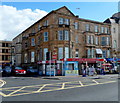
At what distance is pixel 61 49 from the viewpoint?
2864cm

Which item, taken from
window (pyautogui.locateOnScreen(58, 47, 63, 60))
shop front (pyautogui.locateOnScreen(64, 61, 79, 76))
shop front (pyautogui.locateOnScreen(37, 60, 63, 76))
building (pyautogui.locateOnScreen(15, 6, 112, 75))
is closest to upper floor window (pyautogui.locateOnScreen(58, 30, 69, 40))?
building (pyautogui.locateOnScreen(15, 6, 112, 75))

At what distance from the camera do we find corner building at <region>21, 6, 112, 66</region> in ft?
95.0

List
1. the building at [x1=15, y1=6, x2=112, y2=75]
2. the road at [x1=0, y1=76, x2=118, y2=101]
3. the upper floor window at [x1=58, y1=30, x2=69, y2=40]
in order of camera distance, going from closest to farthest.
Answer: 1. the road at [x1=0, y1=76, x2=118, y2=101]
2. the building at [x1=15, y1=6, x2=112, y2=75]
3. the upper floor window at [x1=58, y1=30, x2=69, y2=40]

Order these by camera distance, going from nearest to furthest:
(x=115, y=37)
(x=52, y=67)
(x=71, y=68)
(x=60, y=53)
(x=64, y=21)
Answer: (x=71, y=68) < (x=52, y=67) < (x=60, y=53) < (x=64, y=21) < (x=115, y=37)

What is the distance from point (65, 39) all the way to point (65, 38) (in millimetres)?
197

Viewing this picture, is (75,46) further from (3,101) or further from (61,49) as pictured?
(3,101)

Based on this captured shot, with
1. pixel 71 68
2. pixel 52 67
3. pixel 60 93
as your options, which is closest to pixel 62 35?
pixel 52 67

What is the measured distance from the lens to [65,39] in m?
29.0

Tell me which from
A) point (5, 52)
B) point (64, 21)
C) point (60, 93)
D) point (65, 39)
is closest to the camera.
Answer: point (60, 93)

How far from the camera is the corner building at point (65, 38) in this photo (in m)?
29.0

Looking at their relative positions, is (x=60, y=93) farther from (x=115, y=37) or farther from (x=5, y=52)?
(x=5, y=52)

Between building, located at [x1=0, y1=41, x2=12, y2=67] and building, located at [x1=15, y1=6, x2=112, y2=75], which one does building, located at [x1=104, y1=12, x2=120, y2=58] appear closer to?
building, located at [x1=15, y1=6, x2=112, y2=75]

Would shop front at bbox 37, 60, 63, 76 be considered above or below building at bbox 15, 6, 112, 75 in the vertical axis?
below

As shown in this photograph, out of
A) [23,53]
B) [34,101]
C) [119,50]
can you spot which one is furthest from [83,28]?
[34,101]
